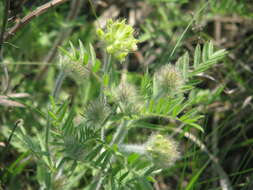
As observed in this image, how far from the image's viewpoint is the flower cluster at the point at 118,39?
66.2 inches

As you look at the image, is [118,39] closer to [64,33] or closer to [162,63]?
[162,63]

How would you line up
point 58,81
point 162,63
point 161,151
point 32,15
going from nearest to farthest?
point 161,151, point 58,81, point 32,15, point 162,63

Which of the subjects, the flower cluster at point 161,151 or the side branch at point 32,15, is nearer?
the flower cluster at point 161,151

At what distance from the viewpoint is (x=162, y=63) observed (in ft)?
9.66

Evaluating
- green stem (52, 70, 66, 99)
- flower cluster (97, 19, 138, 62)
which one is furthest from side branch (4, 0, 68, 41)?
flower cluster (97, 19, 138, 62)

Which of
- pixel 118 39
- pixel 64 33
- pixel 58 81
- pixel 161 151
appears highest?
pixel 64 33

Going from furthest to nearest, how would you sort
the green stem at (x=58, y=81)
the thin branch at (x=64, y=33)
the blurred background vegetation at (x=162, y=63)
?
the thin branch at (x=64, y=33), the blurred background vegetation at (x=162, y=63), the green stem at (x=58, y=81)

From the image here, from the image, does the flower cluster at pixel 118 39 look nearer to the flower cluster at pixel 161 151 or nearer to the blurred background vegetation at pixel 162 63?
the flower cluster at pixel 161 151

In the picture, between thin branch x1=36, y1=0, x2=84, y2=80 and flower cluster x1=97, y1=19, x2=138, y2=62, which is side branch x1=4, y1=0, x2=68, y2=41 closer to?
flower cluster x1=97, y1=19, x2=138, y2=62

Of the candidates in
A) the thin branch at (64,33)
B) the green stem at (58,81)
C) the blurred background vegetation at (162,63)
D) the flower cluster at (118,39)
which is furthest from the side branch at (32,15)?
the thin branch at (64,33)

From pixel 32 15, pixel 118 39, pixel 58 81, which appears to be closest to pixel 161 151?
pixel 118 39

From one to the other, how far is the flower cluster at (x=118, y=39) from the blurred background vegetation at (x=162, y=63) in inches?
34.6

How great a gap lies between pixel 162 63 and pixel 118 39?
1.29 metres

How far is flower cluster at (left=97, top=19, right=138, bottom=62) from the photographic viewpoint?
1.68 metres
